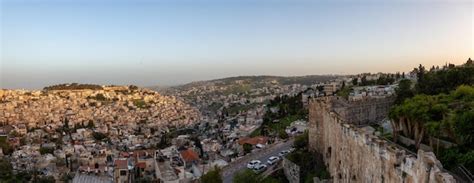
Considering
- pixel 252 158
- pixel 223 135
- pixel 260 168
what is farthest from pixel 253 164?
pixel 223 135

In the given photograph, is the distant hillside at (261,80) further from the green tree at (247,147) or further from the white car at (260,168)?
the white car at (260,168)

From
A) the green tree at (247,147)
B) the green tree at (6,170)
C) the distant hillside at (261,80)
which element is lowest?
the green tree at (6,170)

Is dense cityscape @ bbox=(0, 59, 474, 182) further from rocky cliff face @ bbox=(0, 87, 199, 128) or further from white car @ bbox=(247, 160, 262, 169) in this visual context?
rocky cliff face @ bbox=(0, 87, 199, 128)

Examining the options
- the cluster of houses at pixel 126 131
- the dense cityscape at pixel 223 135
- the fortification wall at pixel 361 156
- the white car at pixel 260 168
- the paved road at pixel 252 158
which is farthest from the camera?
the cluster of houses at pixel 126 131

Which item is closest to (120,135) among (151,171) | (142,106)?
(151,171)

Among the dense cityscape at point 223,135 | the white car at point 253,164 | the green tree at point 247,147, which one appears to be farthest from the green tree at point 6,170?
the white car at point 253,164

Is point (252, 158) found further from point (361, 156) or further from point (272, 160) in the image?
point (361, 156)

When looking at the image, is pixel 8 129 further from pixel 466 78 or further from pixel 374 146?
pixel 374 146
